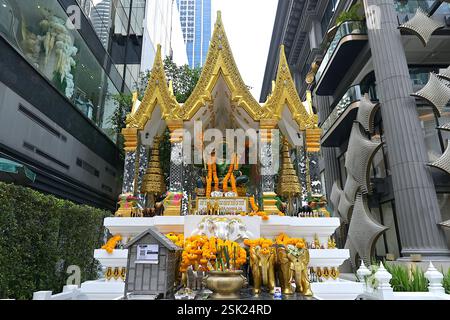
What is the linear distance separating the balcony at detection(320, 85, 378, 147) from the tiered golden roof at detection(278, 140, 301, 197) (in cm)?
802

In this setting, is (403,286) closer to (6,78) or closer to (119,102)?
(6,78)

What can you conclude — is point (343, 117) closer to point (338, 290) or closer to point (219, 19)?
point (219, 19)

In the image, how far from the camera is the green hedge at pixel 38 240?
7.07 metres

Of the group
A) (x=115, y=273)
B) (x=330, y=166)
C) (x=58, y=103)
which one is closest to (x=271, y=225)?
(x=115, y=273)

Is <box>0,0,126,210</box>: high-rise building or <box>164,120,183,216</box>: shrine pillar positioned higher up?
<box>0,0,126,210</box>: high-rise building

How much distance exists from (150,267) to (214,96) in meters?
5.58

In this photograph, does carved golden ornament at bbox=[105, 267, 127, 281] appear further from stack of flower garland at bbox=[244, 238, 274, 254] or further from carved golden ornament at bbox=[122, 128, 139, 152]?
carved golden ornament at bbox=[122, 128, 139, 152]

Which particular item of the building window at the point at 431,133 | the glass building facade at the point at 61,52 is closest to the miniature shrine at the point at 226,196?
the glass building facade at the point at 61,52

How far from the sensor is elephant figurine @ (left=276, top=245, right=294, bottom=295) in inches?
180

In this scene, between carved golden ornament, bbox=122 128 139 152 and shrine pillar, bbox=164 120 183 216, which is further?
carved golden ornament, bbox=122 128 139 152

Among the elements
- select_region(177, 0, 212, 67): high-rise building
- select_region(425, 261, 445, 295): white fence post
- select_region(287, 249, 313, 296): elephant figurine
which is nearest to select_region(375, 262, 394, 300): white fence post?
select_region(425, 261, 445, 295): white fence post
